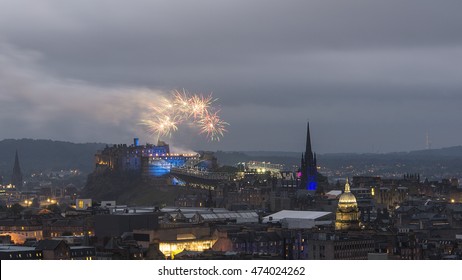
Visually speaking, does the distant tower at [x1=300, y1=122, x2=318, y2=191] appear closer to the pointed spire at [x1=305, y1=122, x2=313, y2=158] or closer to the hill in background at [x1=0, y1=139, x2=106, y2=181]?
the pointed spire at [x1=305, y1=122, x2=313, y2=158]

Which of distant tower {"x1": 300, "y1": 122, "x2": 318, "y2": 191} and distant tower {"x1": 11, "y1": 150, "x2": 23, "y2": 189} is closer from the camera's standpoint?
distant tower {"x1": 300, "y1": 122, "x2": 318, "y2": 191}

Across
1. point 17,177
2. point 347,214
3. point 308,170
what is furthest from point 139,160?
point 347,214

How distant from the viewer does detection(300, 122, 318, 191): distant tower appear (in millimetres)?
103875

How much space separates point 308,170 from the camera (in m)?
105

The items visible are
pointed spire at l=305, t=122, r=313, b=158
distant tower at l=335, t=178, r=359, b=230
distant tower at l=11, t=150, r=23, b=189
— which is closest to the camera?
distant tower at l=335, t=178, r=359, b=230

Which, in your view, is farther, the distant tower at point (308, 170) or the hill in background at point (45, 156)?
the hill in background at point (45, 156)

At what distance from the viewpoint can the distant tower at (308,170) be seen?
341 ft

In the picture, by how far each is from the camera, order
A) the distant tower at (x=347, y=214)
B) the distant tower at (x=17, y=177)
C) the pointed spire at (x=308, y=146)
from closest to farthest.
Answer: the distant tower at (x=347, y=214) < the pointed spire at (x=308, y=146) < the distant tower at (x=17, y=177)

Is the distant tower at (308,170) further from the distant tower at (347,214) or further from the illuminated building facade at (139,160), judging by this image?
the distant tower at (347,214)

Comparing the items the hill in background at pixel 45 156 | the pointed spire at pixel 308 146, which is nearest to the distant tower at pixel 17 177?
the hill in background at pixel 45 156

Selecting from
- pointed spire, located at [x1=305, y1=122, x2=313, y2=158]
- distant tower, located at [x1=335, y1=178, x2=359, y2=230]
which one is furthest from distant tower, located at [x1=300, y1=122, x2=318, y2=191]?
distant tower, located at [x1=335, y1=178, x2=359, y2=230]
